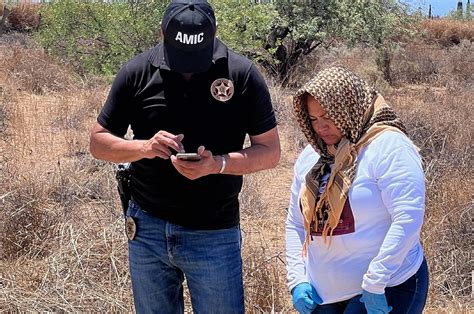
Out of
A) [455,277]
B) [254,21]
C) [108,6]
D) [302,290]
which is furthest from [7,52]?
[302,290]

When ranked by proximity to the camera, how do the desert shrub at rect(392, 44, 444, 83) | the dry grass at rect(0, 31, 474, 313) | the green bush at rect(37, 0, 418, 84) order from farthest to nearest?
1. the desert shrub at rect(392, 44, 444, 83)
2. the green bush at rect(37, 0, 418, 84)
3. the dry grass at rect(0, 31, 474, 313)

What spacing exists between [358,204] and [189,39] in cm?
78

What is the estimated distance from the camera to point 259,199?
19.8 feet

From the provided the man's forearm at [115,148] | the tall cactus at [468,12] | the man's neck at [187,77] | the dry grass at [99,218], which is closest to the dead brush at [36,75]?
the dry grass at [99,218]

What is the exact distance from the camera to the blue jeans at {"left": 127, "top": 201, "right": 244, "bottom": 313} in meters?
2.34

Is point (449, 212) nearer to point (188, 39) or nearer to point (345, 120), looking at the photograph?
point (345, 120)

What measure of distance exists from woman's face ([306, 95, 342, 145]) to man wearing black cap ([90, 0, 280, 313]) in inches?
5.5

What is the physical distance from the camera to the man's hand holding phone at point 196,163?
213 centimetres

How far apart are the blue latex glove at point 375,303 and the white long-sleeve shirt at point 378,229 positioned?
0.06ft

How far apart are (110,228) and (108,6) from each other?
27.7 ft

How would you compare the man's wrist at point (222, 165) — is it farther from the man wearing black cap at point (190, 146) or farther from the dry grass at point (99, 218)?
the dry grass at point (99, 218)

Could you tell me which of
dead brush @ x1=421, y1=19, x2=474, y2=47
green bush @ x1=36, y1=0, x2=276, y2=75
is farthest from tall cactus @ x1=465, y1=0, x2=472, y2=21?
green bush @ x1=36, y1=0, x2=276, y2=75

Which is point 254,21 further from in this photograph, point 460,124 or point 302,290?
point 302,290

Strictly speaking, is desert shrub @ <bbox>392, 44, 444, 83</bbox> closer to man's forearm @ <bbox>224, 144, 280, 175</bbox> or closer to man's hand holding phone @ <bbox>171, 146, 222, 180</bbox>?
man's forearm @ <bbox>224, 144, 280, 175</bbox>
